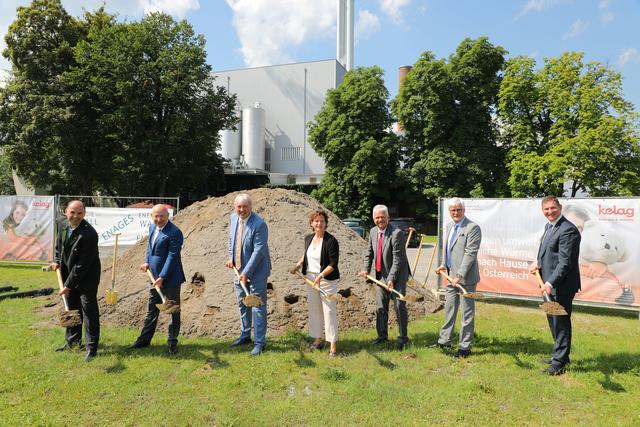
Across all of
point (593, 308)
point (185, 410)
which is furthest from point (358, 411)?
point (593, 308)

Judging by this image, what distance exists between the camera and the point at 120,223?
12609 mm

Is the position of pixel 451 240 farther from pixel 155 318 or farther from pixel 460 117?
pixel 460 117

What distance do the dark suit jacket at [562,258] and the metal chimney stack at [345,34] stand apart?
41.6m

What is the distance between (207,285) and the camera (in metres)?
6.70

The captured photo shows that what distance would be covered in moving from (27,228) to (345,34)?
3859 centimetres

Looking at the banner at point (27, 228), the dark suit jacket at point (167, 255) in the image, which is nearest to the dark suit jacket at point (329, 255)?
the dark suit jacket at point (167, 255)

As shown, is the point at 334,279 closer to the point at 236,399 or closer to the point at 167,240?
the point at 236,399

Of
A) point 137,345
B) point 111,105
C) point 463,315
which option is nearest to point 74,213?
point 137,345

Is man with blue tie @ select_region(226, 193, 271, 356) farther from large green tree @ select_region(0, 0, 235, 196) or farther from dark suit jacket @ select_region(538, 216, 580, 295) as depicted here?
large green tree @ select_region(0, 0, 235, 196)

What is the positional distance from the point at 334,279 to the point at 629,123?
24.9m

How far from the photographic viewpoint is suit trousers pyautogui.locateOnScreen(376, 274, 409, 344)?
216 inches

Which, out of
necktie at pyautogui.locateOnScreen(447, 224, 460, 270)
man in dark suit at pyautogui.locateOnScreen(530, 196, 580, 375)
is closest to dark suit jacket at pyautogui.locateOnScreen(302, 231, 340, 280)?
necktie at pyautogui.locateOnScreen(447, 224, 460, 270)

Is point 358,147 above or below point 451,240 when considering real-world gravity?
above

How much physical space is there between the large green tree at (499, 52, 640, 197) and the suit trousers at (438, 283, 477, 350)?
68.2 ft
